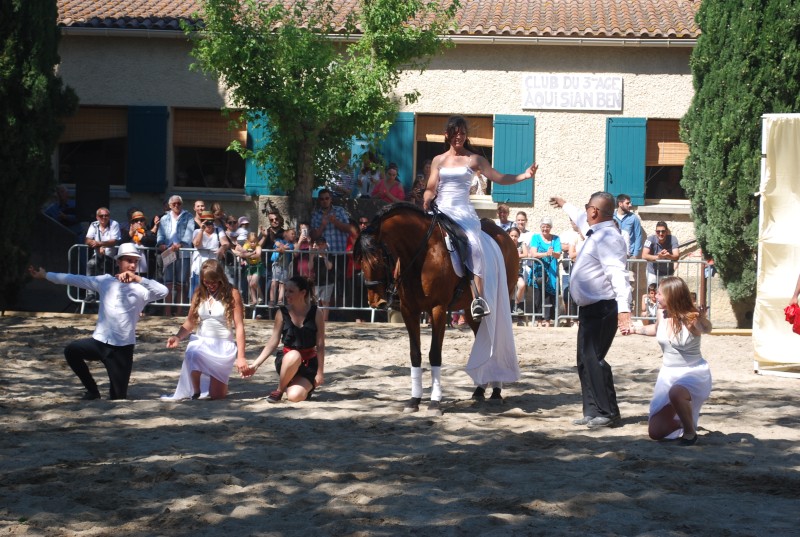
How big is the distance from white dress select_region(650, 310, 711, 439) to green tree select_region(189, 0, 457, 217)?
9962 millimetres

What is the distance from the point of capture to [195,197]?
21.9m

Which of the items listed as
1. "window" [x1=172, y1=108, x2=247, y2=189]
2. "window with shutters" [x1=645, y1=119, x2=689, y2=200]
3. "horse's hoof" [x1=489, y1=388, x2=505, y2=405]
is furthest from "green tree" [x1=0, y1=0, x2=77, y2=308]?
"window with shutters" [x1=645, y1=119, x2=689, y2=200]

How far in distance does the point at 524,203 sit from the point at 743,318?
4.58 m

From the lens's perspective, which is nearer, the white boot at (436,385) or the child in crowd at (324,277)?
the white boot at (436,385)

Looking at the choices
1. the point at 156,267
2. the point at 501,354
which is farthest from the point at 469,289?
the point at 156,267

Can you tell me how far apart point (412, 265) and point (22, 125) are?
32.2 ft

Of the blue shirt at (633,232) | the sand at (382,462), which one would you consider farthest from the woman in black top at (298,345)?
the blue shirt at (633,232)

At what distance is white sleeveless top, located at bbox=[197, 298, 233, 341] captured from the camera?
442 inches

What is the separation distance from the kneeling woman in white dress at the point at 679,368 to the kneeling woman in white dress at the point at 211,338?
401 centimetres

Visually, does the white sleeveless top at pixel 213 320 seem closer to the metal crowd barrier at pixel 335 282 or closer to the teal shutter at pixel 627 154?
the metal crowd barrier at pixel 335 282

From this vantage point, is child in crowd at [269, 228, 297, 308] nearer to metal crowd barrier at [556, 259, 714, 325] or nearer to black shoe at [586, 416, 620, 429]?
metal crowd barrier at [556, 259, 714, 325]

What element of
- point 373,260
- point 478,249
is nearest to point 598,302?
point 478,249

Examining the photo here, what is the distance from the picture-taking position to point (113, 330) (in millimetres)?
11008

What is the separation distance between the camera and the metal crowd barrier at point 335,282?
17078mm
